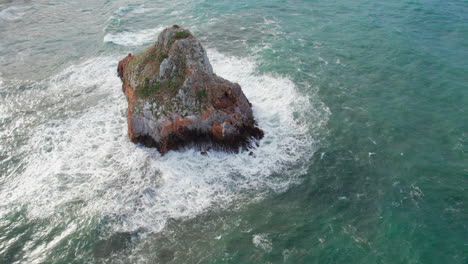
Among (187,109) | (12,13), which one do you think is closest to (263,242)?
(187,109)

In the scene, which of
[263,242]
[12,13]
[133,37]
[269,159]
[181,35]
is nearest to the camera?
[263,242]

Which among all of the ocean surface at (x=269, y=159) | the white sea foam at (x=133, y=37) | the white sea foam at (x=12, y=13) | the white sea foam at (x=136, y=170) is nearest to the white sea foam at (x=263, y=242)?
the ocean surface at (x=269, y=159)

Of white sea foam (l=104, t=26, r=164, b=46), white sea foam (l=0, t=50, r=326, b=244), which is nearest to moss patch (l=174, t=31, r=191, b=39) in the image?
white sea foam (l=0, t=50, r=326, b=244)

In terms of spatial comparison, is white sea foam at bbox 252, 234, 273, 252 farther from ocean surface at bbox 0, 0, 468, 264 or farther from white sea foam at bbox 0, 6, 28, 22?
white sea foam at bbox 0, 6, 28, 22

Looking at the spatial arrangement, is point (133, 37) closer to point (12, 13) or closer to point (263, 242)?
point (12, 13)

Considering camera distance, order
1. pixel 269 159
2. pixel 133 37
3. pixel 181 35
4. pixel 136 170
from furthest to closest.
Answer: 1. pixel 133 37
2. pixel 181 35
3. pixel 269 159
4. pixel 136 170

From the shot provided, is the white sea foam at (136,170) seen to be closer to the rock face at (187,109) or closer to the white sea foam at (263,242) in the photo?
the rock face at (187,109)

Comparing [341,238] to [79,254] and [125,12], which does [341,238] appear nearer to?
[79,254]

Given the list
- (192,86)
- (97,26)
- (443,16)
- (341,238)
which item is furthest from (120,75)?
(443,16)
